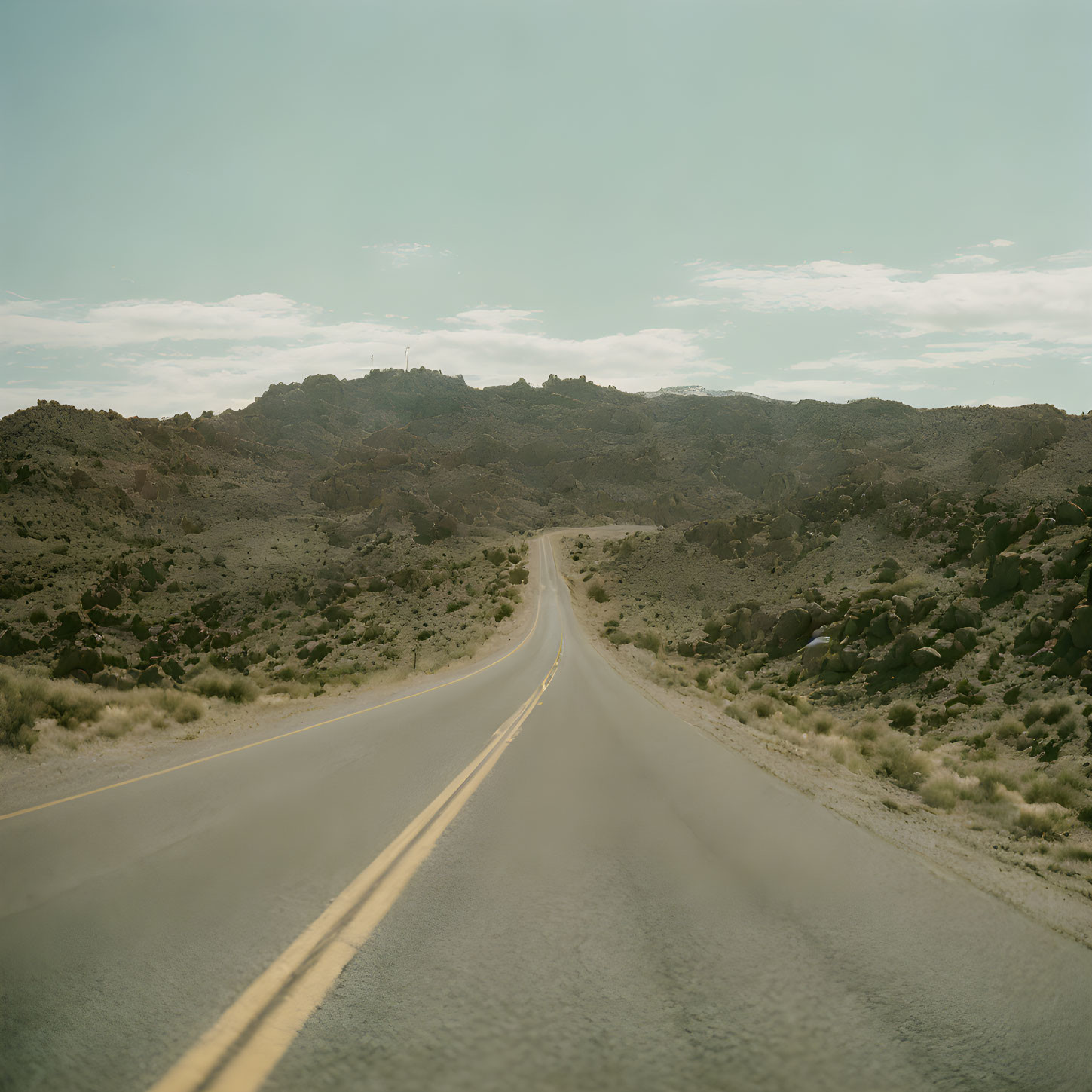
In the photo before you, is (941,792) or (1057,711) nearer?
(941,792)

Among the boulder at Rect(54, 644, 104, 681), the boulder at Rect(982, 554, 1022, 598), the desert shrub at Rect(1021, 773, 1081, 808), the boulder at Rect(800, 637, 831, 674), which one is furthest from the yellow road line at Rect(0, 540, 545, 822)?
the boulder at Rect(54, 644, 104, 681)

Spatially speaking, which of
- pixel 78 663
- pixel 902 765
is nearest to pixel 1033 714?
pixel 902 765

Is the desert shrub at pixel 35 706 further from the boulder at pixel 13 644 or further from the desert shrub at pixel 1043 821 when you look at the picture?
the boulder at pixel 13 644

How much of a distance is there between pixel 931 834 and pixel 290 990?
737cm

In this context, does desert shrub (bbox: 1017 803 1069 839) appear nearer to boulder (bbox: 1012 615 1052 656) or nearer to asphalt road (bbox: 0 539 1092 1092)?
asphalt road (bbox: 0 539 1092 1092)

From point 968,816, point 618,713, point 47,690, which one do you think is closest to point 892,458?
point 618,713

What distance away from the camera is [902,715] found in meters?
18.3

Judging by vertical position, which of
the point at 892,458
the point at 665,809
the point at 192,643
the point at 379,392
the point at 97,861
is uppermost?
the point at 379,392

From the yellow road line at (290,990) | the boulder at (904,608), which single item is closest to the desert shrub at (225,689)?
the yellow road line at (290,990)

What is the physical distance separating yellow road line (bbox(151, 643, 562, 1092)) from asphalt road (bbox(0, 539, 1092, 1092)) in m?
0.03

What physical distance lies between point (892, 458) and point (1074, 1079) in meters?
62.3

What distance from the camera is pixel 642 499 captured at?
128 meters

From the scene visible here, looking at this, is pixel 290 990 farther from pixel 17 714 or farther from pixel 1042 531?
pixel 1042 531

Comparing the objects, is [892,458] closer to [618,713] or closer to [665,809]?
[618,713]
